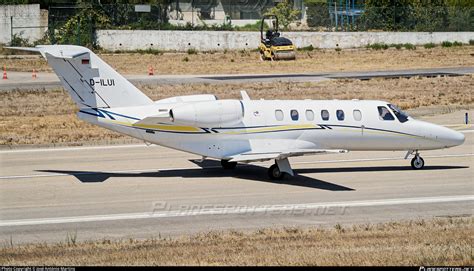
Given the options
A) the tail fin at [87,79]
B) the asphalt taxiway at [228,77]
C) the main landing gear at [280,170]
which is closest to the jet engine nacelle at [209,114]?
the tail fin at [87,79]

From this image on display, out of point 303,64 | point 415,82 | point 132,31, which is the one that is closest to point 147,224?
point 415,82

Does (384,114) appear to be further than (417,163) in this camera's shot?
No

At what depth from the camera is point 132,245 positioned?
17.8 m

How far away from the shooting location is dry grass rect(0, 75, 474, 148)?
3356 cm

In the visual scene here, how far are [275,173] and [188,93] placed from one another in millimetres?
21831

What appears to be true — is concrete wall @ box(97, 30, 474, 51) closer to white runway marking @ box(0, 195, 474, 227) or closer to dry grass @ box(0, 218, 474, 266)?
white runway marking @ box(0, 195, 474, 227)

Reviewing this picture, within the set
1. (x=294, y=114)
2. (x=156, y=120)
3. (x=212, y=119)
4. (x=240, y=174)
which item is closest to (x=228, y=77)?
(x=240, y=174)

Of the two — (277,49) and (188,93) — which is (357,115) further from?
(277,49)

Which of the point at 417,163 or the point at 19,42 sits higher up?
the point at 19,42

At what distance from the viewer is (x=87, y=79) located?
81.4ft

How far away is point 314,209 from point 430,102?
22443mm

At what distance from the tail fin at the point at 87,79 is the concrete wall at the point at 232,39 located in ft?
172

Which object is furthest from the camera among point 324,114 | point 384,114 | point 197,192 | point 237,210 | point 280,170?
point 384,114

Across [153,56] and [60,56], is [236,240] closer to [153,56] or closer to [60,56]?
[60,56]
